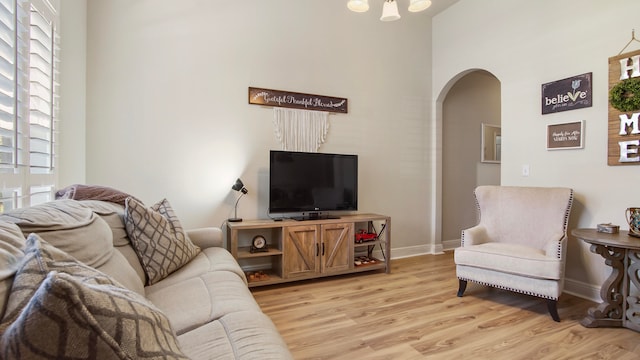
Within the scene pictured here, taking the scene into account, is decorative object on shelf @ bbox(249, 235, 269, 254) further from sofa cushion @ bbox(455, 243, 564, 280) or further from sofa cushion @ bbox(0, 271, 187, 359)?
sofa cushion @ bbox(0, 271, 187, 359)

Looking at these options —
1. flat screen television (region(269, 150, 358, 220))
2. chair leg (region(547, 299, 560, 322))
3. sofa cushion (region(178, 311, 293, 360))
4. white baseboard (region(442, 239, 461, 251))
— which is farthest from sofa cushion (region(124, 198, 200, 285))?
white baseboard (region(442, 239, 461, 251))

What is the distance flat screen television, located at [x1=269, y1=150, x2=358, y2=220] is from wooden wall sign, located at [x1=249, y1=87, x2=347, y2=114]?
61 cm

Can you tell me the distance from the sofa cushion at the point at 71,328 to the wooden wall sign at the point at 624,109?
3.38 metres

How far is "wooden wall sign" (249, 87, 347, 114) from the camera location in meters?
3.34

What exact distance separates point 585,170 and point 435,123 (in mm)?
1854

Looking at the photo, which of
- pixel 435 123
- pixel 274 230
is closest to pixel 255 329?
pixel 274 230

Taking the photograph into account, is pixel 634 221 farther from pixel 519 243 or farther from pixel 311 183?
pixel 311 183

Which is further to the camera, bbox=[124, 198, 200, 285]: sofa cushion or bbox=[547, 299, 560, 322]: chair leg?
bbox=[547, 299, 560, 322]: chair leg

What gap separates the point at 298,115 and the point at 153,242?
84.6 inches

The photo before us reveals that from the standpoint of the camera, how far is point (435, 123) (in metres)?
4.29

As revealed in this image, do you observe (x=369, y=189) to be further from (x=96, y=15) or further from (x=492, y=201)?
(x=96, y=15)

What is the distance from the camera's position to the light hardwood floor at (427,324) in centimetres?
189

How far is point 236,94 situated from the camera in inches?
128

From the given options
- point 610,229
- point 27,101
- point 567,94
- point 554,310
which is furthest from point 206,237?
point 567,94
